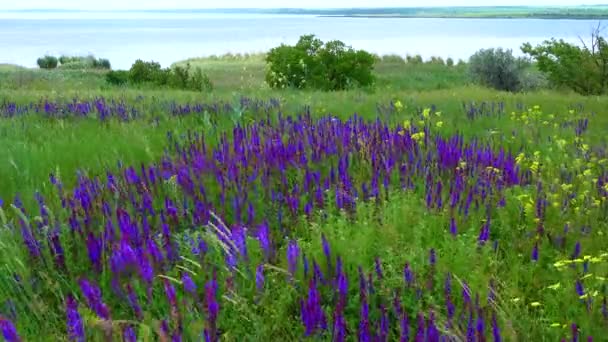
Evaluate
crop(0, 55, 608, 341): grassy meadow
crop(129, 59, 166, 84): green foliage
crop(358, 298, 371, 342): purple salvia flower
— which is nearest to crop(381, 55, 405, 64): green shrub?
crop(129, 59, 166, 84): green foliage

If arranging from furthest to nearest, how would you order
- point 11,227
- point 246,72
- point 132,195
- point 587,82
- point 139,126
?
point 246,72 → point 587,82 → point 139,126 → point 132,195 → point 11,227

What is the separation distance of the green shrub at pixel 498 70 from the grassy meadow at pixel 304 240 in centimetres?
2141

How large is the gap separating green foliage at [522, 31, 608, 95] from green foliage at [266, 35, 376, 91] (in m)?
6.35

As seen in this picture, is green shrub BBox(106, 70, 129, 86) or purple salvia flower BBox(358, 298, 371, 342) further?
green shrub BBox(106, 70, 129, 86)

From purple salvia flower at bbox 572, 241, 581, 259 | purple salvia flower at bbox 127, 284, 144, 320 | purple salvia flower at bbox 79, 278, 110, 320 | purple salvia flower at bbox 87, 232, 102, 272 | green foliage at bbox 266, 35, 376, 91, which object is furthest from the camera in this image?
green foliage at bbox 266, 35, 376, 91

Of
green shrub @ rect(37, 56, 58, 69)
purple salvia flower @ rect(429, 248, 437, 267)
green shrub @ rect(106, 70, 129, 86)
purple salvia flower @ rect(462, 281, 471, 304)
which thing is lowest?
purple salvia flower @ rect(462, 281, 471, 304)

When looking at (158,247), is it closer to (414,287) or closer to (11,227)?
(11,227)

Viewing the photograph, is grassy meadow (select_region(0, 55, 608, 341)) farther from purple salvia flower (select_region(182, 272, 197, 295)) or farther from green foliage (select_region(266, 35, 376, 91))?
green foliage (select_region(266, 35, 376, 91))

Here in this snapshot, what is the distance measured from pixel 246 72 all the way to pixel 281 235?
3520 centimetres

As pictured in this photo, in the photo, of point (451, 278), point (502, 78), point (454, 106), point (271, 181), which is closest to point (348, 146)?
point (271, 181)

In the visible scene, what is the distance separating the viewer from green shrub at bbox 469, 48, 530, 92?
2472 cm

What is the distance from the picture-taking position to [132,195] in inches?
126

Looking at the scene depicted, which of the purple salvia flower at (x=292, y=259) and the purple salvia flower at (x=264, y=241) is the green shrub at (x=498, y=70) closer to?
the purple salvia flower at (x=264, y=241)

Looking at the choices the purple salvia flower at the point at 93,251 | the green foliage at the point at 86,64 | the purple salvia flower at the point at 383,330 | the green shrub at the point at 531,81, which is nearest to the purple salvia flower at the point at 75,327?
the purple salvia flower at the point at 93,251
